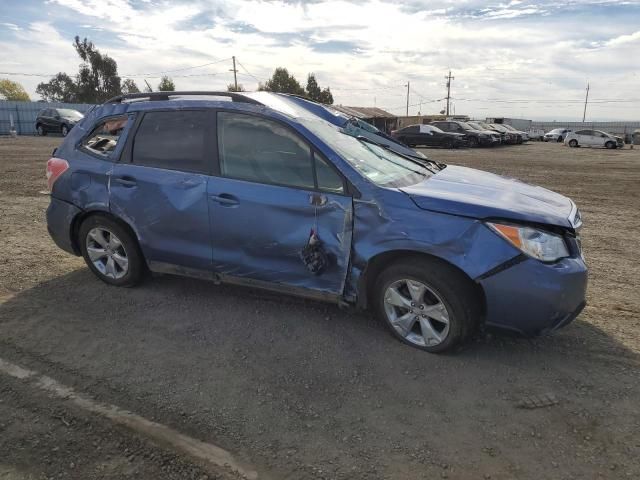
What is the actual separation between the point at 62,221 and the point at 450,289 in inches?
142

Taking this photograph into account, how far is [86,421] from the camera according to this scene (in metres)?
2.77

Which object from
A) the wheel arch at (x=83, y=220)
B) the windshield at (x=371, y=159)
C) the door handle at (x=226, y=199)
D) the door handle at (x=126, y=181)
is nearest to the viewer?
the windshield at (x=371, y=159)

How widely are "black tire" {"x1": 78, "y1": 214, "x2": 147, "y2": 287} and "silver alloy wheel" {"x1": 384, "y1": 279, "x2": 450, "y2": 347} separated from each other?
2331 mm

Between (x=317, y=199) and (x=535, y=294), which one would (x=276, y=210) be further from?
(x=535, y=294)

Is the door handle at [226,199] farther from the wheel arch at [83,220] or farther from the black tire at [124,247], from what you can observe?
the black tire at [124,247]

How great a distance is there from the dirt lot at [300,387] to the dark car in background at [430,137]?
2381cm

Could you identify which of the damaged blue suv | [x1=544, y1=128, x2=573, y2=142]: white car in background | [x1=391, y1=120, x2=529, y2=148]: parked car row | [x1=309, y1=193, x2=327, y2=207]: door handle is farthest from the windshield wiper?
[x1=544, y1=128, x2=573, y2=142]: white car in background

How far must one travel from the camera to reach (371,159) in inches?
152

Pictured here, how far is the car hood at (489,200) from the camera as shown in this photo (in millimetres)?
3178

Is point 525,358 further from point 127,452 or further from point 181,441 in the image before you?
point 127,452

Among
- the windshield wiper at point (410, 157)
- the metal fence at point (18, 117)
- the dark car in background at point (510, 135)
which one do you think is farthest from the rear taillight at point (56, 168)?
the metal fence at point (18, 117)

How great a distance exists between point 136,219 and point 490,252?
289cm

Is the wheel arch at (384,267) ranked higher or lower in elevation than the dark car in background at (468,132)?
lower

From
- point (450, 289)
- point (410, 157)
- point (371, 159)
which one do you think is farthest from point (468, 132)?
point (450, 289)
